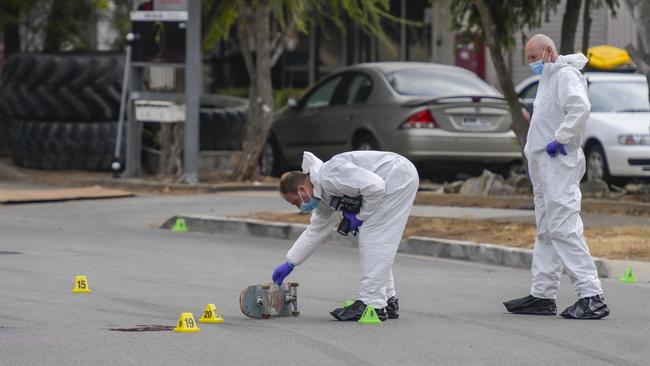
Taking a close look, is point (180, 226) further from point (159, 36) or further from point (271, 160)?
point (271, 160)

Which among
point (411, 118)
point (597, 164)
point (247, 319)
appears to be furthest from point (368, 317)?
point (411, 118)

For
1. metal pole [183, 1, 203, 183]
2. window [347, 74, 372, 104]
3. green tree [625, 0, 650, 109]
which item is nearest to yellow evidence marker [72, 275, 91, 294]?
green tree [625, 0, 650, 109]


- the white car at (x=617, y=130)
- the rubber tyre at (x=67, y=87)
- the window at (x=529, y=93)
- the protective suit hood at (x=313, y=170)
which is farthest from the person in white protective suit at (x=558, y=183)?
the rubber tyre at (x=67, y=87)

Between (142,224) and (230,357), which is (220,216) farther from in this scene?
(230,357)

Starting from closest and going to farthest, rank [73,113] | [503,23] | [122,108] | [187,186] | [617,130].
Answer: [503,23], [617,130], [187,186], [122,108], [73,113]

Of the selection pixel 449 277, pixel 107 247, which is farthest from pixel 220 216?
pixel 449 277

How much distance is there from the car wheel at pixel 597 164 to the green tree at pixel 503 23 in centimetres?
165

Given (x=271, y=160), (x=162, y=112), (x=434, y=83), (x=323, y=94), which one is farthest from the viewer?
(x=271, y=160)

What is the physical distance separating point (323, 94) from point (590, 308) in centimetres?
1139

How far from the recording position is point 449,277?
37.0 ft

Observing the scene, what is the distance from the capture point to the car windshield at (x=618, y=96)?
18.0 meters

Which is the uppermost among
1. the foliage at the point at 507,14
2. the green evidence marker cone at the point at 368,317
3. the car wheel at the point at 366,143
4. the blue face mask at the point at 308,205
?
the foliage at the point at 507,14

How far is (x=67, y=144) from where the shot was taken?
20922mm

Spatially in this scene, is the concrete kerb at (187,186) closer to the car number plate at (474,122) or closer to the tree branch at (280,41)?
the tree branch at (280,41)
